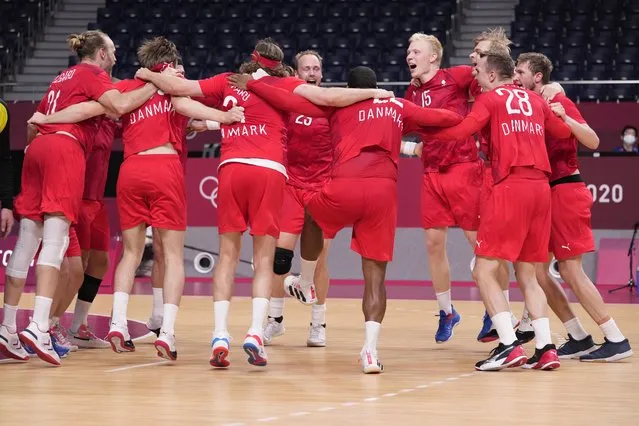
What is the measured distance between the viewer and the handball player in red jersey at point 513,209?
7.08 metres

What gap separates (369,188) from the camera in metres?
6.85

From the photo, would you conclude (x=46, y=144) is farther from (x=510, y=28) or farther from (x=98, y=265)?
(x=510, y=28)

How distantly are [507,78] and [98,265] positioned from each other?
3419 millimetres

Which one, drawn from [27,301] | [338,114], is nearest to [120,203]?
[338,114]

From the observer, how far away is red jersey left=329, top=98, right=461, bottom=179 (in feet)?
22.6

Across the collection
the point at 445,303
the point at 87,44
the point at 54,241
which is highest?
the point at 87,44

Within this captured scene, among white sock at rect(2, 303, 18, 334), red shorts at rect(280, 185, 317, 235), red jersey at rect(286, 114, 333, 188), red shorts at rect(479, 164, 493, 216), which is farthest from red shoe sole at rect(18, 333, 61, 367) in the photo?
red shorts at rect(479, 164, 493, 216)

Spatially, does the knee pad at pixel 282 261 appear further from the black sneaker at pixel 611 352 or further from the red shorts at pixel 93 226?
the black sneaker at pixel 611 352

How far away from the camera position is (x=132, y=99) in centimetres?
735

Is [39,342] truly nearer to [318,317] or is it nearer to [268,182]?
[268,182]

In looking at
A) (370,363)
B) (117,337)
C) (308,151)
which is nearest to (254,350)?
(370,363)

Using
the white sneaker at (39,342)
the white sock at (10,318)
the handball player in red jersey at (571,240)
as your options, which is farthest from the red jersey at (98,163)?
the handball player in red jersey at (571,240)

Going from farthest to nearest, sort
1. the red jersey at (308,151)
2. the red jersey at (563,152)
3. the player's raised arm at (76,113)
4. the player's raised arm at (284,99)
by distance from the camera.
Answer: the red jersey at (308,151) < the red jersey at (563,152) < the player's raised arm at (76,113) < the player's raised arm at (284,99)

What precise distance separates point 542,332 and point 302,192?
2475mm
